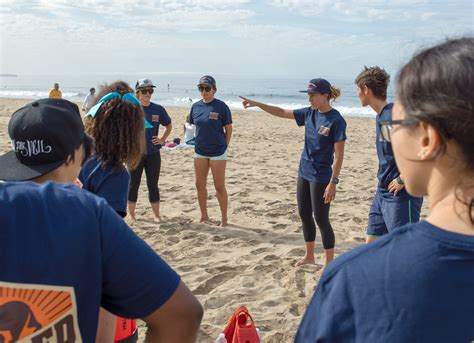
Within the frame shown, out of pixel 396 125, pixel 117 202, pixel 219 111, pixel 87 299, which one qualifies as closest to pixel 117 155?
pixel 117 202

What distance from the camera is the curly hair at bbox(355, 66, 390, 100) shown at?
386 centimetres

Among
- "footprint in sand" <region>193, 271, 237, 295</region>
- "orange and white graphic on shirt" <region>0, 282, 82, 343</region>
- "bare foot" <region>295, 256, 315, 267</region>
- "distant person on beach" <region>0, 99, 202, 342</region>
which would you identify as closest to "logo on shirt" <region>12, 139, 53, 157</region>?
"distant person on beach" <region>0, 99, 202, 342</region>

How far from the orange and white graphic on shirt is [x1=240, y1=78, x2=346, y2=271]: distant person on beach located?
364cm

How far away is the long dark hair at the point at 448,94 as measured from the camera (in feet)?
3.31

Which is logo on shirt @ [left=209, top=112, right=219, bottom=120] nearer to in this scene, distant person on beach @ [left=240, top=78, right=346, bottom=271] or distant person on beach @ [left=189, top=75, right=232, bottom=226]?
distant person on beach @ [left=189, top=75, right=232, bottom=226]

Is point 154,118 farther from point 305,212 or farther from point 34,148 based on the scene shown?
point 34,148

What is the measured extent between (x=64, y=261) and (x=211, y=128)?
5.00 m

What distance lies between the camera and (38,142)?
4.62 ft

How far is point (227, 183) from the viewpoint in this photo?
841 cm

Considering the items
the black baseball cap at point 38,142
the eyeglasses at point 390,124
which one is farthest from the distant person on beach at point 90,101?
the eyeglasses at point 390,124

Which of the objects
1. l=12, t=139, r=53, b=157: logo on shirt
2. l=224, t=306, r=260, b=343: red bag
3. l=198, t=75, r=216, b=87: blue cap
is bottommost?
l=224, t=306, r=260, b=343: red bag

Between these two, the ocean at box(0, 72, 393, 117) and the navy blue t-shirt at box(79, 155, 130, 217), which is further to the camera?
the ocean at box(0, 72, 393, 117)

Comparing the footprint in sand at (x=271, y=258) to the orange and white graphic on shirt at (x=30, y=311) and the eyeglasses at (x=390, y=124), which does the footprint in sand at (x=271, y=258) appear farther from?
the orange and white graphic on shirt at (x=30, y=311)

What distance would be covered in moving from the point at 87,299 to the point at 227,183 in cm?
725
